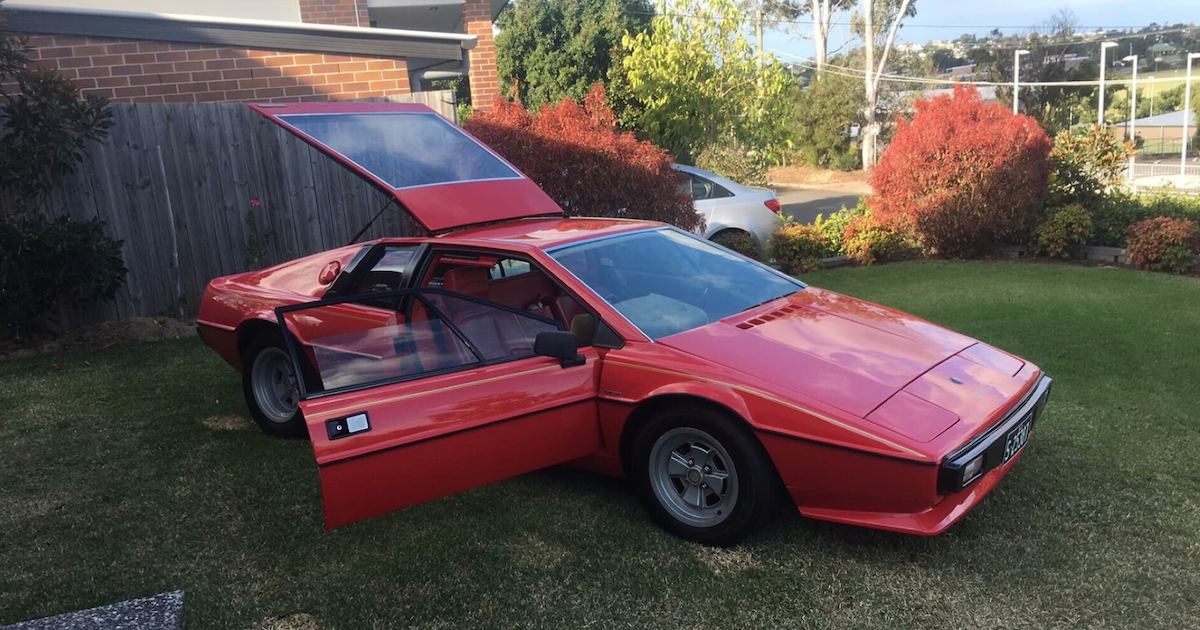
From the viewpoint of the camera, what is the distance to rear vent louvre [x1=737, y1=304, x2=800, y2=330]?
12.8 feet

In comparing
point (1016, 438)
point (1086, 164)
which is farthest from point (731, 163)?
point (1016, 438)

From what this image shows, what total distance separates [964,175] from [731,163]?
7139 millimetres

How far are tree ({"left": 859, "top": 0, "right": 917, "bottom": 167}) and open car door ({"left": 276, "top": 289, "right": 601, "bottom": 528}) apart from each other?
3082 cm

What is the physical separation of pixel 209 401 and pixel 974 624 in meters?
5.17

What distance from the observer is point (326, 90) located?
9.19 meters

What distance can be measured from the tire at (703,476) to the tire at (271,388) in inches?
98.6

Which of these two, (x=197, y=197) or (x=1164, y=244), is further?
(x=1164, y=244)

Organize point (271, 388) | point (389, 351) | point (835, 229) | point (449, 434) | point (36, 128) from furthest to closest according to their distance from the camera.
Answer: point (835, 229) < point (36, 128) < point (271, 388) < point (389, 351) < point (449, 434)

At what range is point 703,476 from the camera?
353cm

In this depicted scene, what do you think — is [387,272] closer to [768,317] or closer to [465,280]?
[465,280]

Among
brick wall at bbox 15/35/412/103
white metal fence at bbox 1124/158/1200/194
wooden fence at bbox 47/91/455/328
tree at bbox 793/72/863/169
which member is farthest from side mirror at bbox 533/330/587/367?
tree at bbox 793/72/863/169

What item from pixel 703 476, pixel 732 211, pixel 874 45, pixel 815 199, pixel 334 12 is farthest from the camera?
pixel 874 45

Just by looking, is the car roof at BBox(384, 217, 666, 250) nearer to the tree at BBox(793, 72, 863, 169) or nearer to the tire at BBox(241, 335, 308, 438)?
the tire at BBox(241, 335, 308, 438)

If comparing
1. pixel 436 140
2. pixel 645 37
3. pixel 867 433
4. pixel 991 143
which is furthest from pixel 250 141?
pixel 645 37
